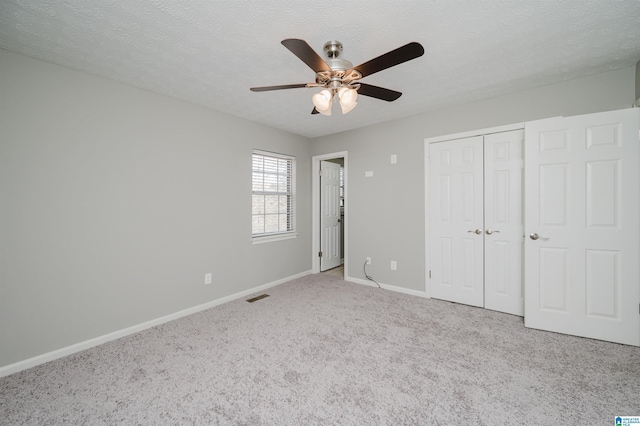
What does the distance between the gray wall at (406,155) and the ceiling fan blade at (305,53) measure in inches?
71.2

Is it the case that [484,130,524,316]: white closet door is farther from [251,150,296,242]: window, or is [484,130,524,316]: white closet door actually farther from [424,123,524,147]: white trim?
[251,150,296,242]: window

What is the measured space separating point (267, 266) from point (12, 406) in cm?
270

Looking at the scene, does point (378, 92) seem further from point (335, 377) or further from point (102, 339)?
point (102, 339)

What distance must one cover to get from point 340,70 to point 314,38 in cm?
42

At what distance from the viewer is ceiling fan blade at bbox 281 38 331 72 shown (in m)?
1.37

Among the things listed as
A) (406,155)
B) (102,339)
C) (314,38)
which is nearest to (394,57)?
(314,38)

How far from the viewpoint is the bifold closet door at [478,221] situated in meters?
3.01

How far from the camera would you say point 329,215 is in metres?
5.11

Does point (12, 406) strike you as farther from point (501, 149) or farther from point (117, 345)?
point (501, 149)

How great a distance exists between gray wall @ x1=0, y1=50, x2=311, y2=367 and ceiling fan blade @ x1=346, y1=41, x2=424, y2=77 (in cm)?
229

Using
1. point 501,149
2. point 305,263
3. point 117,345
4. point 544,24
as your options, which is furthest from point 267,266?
point 544,24

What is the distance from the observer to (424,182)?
3605mm

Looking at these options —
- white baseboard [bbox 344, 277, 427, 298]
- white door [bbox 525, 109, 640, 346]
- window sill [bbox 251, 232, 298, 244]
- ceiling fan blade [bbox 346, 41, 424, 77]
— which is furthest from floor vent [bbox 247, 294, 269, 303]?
white door [bbox 525, 109, 640, 346]

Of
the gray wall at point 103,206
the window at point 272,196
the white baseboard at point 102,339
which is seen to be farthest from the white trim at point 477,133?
the white baseboard at point 102,339
